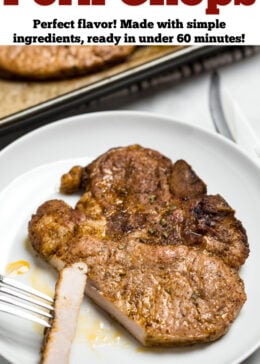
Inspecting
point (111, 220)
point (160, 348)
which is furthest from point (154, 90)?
point (160, 348)

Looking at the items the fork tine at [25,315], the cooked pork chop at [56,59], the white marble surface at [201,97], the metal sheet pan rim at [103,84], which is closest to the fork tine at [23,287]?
the fork tine at [25,315]

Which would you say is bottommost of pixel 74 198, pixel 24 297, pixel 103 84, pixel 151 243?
pixel 24 297

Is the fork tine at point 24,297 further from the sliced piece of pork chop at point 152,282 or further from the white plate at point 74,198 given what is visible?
the sliced piece of pork chop at point 152,282

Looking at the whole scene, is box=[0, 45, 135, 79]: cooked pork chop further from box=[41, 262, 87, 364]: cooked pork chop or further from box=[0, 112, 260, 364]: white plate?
box=[41, 262, 87, 364]: cooked pork chop

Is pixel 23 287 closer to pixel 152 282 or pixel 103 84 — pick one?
pixel 152 282

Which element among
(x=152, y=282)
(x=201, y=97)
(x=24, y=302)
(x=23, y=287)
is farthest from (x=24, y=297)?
(x=201, y=97)

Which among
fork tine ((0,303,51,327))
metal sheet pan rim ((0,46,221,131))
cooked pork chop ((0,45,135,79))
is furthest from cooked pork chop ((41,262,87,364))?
cooked pork chop ((0,45,135,79))

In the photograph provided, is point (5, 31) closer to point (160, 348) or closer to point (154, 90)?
point (154, 90)
